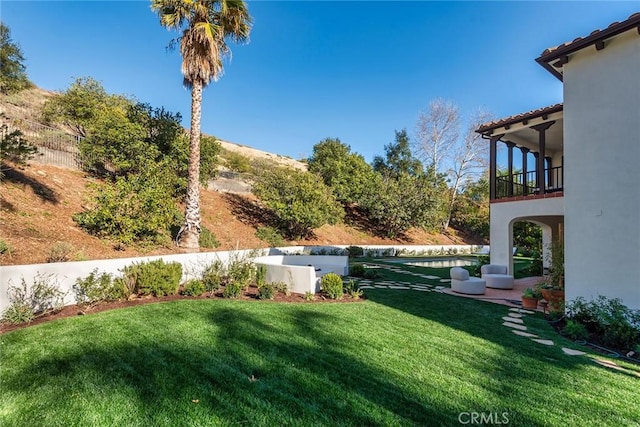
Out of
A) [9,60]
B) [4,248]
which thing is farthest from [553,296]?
[9,60]

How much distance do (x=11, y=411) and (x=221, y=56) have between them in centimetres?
1254

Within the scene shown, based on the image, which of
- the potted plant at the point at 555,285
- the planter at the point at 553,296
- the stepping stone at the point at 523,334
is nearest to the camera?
the stepping stone at the point at 523,334

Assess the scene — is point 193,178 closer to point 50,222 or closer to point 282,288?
point 50,222

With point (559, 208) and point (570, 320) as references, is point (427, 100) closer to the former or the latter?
point (559, 208)

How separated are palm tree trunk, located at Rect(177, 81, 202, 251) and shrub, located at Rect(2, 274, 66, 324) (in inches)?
242

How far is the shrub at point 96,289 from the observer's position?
629 centimetres

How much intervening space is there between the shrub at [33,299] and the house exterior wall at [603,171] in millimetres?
10645

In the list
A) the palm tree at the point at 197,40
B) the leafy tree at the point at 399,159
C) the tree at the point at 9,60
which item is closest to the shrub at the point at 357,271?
the palm tree at the point at 197,40

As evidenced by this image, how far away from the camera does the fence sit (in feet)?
45.5

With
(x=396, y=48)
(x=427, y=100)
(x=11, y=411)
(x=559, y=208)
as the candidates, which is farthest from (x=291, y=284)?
(x=427, y=100)

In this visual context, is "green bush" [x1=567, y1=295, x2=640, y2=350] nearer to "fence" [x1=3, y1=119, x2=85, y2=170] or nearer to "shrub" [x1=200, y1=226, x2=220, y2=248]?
"shrub" [x1=200, y1=226, x2=220, y2=248]

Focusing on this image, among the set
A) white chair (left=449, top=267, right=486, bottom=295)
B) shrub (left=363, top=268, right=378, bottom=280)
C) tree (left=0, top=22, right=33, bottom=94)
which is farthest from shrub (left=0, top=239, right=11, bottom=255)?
white chair (left=449, top=267, right=486, bottom=295)

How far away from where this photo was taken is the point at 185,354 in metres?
4.07

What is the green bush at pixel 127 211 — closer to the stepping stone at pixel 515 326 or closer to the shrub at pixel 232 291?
the shrub at pixel 232 291
